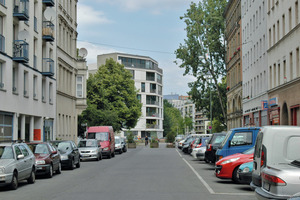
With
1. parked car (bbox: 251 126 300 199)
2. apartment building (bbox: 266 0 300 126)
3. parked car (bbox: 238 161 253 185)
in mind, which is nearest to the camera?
parked car (bbox: 251 126 300 199)

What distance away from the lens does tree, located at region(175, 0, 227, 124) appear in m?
65.2

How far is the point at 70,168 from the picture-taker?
26.5 meters

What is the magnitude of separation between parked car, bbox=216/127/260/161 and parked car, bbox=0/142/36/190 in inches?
283

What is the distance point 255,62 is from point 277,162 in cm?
4025

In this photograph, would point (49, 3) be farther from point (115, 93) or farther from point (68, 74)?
point (115, 93)

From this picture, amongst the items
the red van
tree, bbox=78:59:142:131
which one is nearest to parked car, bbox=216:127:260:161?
the red van

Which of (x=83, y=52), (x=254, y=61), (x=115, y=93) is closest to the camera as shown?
(x=254, y=61)

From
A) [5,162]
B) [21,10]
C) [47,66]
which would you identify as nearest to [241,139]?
[5,162]

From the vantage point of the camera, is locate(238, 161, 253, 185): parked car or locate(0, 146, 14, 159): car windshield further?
locate(0, 146, 14, 159): car windshield

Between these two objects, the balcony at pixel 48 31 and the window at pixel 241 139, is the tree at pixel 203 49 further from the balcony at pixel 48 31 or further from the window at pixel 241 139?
the window at pixel 241 139

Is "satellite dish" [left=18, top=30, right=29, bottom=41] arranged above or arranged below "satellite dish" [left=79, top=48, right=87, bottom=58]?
below

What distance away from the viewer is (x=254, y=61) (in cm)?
5022

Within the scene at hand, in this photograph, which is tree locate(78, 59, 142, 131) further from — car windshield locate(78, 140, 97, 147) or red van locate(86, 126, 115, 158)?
car windshield locate(78, 140, 97, 147)

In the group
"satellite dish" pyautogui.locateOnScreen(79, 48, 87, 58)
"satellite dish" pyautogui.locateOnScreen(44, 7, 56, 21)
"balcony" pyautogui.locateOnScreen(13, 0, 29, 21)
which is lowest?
"balcony" pyautogui.locateOnScreen(13, 0, 29, 21)
